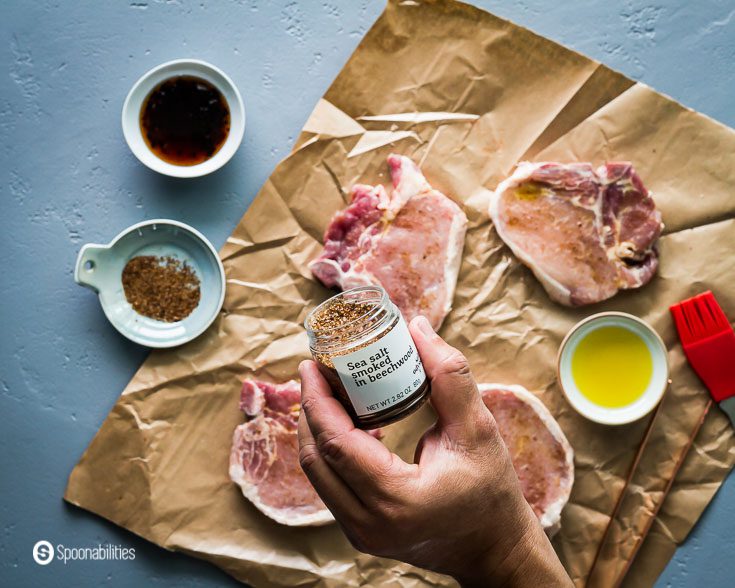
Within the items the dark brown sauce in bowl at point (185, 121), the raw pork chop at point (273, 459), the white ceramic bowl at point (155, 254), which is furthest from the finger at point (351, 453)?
the dark brown sauce in bowl at point (185, 121)

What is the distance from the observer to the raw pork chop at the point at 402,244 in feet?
10.4

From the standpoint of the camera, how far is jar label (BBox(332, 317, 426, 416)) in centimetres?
204

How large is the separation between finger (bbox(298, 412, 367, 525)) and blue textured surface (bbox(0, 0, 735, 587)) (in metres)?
1.44

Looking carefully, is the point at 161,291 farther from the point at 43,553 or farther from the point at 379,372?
the point at 379,372

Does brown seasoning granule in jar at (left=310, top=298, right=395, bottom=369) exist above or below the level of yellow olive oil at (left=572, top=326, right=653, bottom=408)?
above

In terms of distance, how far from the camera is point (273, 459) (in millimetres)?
3182

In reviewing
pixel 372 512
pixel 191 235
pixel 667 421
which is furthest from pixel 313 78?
pixel 667 421

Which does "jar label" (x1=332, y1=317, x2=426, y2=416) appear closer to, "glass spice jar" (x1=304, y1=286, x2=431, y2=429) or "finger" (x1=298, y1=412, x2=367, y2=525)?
"glass spice jar" (x1=304, y1=286, x2=431, y2=429)

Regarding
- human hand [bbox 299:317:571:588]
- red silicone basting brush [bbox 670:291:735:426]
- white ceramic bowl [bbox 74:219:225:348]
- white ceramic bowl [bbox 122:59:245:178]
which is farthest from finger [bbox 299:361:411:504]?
red silicone basting brush [bbox 670:291:735:426]

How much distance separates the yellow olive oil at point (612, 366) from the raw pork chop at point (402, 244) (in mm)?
652

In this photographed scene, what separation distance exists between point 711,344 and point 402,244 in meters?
1.45

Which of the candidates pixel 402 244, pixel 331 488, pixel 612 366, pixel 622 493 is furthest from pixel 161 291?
pixel 622 493

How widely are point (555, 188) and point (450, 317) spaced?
763 millimetres

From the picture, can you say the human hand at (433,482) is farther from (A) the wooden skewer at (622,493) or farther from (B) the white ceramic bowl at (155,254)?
(B) the white ceramic bowl at (155,254)
